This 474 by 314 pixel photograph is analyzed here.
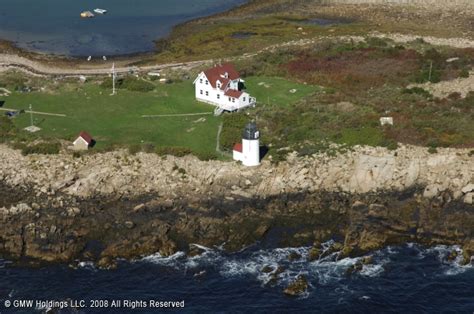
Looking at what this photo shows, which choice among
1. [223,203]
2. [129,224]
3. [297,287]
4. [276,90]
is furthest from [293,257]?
[276,90]

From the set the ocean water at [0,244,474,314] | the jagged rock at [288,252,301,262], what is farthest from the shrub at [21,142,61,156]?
the jagged rock at [288,252,301,262]

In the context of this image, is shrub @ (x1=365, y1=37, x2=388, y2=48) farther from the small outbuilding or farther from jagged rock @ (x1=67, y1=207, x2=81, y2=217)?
jagged rock @ (x1=67, y1=207, x2=81, y2=217)

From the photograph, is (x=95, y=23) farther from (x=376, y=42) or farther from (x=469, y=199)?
(x=469, y=199)

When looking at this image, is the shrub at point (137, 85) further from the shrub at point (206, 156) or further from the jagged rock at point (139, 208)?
the jagged rock at point (139, 208)

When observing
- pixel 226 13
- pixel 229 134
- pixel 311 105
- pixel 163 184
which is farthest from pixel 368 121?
pixel 226 13

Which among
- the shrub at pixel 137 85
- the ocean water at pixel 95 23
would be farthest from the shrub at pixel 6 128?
the ocean water at pixel 95 23

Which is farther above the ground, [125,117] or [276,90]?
[276,90]
